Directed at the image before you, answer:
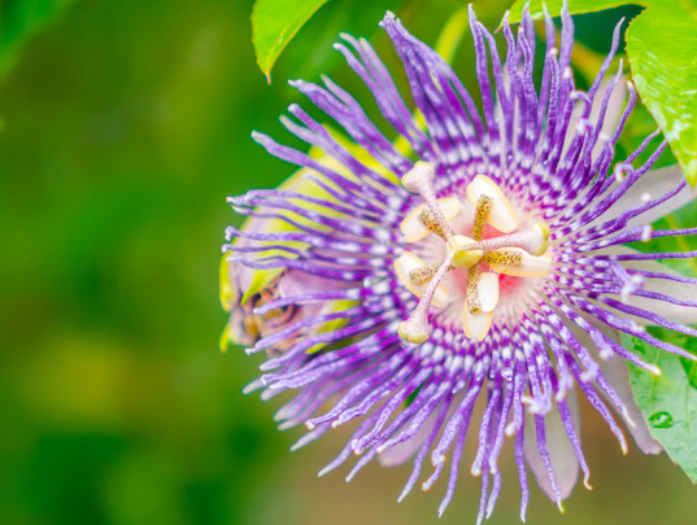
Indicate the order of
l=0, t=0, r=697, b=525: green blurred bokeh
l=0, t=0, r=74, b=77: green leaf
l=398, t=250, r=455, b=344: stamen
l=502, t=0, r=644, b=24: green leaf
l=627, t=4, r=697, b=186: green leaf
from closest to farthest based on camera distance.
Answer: l=627, t=4, r=697, b=186: green leaf < l=502, t=0, r=644, b=24: green leaf < l=398, t=250, r=455, b=344: stamen < l=0, t=0, r=74, b=77: green leaf < l=0, t=0, r=697, b=525: green blurred bokeh

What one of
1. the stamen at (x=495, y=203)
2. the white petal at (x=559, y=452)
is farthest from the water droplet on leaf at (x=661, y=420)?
the stamen at (x=495, y=203)

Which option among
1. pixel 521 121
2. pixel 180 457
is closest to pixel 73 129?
pixel 180 457

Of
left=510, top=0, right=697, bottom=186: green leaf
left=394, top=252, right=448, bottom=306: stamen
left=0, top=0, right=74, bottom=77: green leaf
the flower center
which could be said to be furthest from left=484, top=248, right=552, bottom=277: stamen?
left=0, top=0, right=74, bottom=77: green leaf

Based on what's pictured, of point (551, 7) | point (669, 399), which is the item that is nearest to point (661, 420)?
point (669, 399)

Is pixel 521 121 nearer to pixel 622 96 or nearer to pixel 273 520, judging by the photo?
pixel 622 96

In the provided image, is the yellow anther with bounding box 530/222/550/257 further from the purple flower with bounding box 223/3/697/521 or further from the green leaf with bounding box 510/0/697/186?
the green leaf with bounding box 510/0/697/186

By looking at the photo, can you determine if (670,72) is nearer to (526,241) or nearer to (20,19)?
Result: (526,241)
